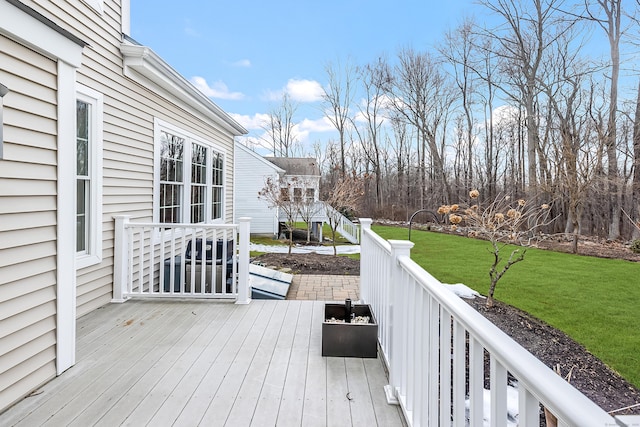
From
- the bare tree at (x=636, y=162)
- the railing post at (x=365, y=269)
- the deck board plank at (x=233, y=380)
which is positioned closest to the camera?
the deck board plank at (x=233, y=380)

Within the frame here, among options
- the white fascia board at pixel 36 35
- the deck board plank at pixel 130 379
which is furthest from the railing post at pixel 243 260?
the white fascia board at pixel 36 35

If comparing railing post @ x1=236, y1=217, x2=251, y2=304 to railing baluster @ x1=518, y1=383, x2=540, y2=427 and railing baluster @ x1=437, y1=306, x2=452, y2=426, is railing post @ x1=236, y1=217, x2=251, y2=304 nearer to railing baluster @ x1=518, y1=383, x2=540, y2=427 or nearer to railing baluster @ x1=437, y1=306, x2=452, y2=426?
railing baluster @ x1=437, y1=306, x2=452, y2=426

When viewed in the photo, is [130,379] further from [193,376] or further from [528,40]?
[528,40]

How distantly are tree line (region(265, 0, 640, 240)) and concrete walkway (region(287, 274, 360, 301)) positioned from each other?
5.35 metres

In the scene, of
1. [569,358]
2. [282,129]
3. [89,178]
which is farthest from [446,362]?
[282,129]

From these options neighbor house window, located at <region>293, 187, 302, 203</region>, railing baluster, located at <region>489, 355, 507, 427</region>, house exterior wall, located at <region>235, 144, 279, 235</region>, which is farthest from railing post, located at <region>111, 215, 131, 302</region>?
house exterior wall, located at <region>235, 144, 279, 235</region>

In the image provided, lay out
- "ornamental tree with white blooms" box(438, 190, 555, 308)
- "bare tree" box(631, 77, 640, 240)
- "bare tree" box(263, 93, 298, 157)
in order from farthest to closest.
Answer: "bare tree" box(263, 93, 298, 157) → "bare tree" box(631, 77, 640, 240) → "ornamental tree with white blooms" box(438, 190, 555, 308)

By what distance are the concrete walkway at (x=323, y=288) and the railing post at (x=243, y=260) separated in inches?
41.4

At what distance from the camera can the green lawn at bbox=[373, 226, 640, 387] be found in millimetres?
4770

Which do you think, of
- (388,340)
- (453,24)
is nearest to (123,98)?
(388,340)

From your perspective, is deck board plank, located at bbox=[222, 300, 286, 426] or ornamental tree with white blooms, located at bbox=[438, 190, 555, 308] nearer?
deck board plank, located at bbox=[222, 300, 286, 426]

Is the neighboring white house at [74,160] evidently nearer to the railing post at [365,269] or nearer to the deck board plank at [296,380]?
the deck board plank at [296,380]

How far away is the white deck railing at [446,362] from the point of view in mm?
783

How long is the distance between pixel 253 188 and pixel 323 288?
11639mm
